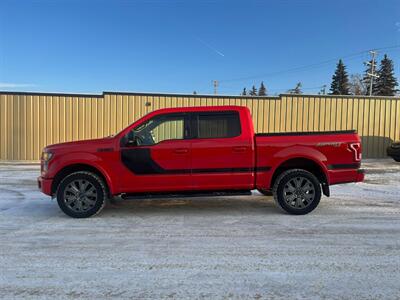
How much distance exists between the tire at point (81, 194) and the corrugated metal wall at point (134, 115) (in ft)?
36.7

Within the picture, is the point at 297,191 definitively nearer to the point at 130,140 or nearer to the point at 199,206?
the point at 199,206

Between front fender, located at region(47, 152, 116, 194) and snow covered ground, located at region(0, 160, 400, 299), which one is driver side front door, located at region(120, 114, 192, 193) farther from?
snow covered ground, located at region(0, 160, 400, 299)

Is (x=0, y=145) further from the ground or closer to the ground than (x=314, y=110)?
closer to the ground

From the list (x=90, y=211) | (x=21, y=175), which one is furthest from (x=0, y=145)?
(x=90, y=211)

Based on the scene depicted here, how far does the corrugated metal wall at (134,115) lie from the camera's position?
16.5m

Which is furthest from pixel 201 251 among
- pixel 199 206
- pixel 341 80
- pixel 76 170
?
pixel 341 80

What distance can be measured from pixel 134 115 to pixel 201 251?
13.4 m

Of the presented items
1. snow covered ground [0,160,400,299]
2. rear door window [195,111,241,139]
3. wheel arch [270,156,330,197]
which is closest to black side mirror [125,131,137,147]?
rear door window [195,111,241,139]

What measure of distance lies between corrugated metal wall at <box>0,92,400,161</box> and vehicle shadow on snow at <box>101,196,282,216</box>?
10167 mm

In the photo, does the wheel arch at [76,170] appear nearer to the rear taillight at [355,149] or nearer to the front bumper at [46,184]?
the front bumper at [46,184]

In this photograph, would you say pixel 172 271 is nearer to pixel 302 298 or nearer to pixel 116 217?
pixel 302 298

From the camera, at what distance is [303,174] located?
639 centimetres

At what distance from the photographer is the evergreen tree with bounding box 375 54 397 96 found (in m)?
65.8

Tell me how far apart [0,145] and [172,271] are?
51.8 feet
